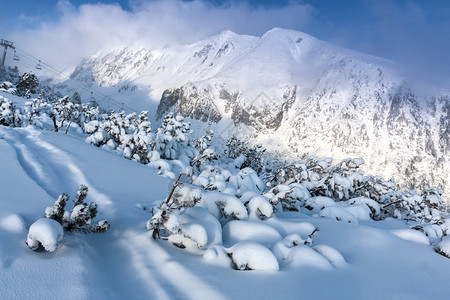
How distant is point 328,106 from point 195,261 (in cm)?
12714

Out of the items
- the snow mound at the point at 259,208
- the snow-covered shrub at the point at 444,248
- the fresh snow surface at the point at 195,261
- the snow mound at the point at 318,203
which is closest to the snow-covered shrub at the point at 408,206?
the snow mound at the point at 318,203

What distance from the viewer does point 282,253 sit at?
3.23m

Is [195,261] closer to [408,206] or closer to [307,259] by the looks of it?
[307,259]

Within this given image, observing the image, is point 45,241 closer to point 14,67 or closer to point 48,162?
point 48,162

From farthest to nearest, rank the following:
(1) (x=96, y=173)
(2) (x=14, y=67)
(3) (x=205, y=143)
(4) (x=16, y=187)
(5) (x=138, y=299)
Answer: (2) (x=14, y=67), (3) (x=205, y=143), (1) (x=96, y=173), (4) (x=16, y=187), (5) (x=138, y=299)

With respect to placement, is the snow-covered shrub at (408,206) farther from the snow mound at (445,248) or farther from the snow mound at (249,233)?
the snow mound at (249,233)

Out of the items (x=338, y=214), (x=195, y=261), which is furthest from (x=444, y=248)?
(x=195, y=261)

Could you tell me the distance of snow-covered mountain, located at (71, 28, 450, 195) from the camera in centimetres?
10081

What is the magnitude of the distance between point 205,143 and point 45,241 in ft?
61.2

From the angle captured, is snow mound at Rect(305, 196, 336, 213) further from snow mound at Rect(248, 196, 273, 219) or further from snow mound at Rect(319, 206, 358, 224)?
snow mound at Rect(248, 196, 273, 219)

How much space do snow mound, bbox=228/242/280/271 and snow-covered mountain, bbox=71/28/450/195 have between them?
108m

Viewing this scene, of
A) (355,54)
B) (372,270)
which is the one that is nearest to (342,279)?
(372,270)

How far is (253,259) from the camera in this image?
2.81 meters

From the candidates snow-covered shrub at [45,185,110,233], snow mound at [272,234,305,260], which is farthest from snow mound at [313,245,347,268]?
snow-covered shrub at [45,185,110,233]
